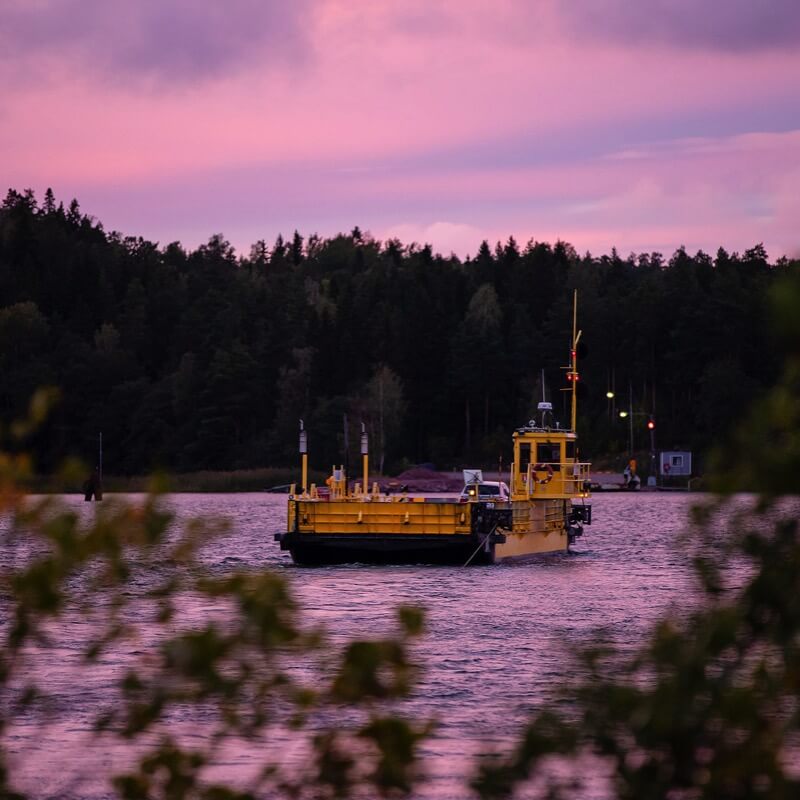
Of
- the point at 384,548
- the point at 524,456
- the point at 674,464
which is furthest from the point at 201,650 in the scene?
the point at 674,464

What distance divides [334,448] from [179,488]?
64.8 ft

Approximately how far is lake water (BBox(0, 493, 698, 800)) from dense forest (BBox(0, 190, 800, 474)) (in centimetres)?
8466

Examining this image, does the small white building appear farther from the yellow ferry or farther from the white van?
the yellow ferry

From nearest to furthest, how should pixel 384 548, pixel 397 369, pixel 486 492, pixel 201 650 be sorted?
pixel 201 650
pixel 384 548
pixel 486 492
pixel 397 369

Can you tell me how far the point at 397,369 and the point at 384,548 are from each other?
110 metres

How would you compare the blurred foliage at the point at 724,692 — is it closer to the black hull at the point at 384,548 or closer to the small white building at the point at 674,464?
the black hull at the point at 384,548

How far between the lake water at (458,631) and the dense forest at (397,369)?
278 ft

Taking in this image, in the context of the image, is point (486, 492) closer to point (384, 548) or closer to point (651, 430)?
point (384, 548)

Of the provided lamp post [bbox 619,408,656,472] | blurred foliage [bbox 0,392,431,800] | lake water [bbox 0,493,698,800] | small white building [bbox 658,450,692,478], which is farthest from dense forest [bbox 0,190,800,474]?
blurred foliage [bbox 0,392,431,800]

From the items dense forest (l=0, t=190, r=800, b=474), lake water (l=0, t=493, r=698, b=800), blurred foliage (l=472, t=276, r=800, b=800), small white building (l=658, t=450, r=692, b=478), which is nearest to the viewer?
blurred foliage (l=472, t=276, r=800, b=800)

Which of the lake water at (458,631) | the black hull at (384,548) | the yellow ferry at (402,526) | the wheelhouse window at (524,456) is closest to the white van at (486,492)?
the yellow ferry at (402,526)

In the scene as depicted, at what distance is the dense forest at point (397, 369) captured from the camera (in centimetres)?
14112

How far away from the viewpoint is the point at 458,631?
27.5 metres

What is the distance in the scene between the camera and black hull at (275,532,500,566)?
38156mm
